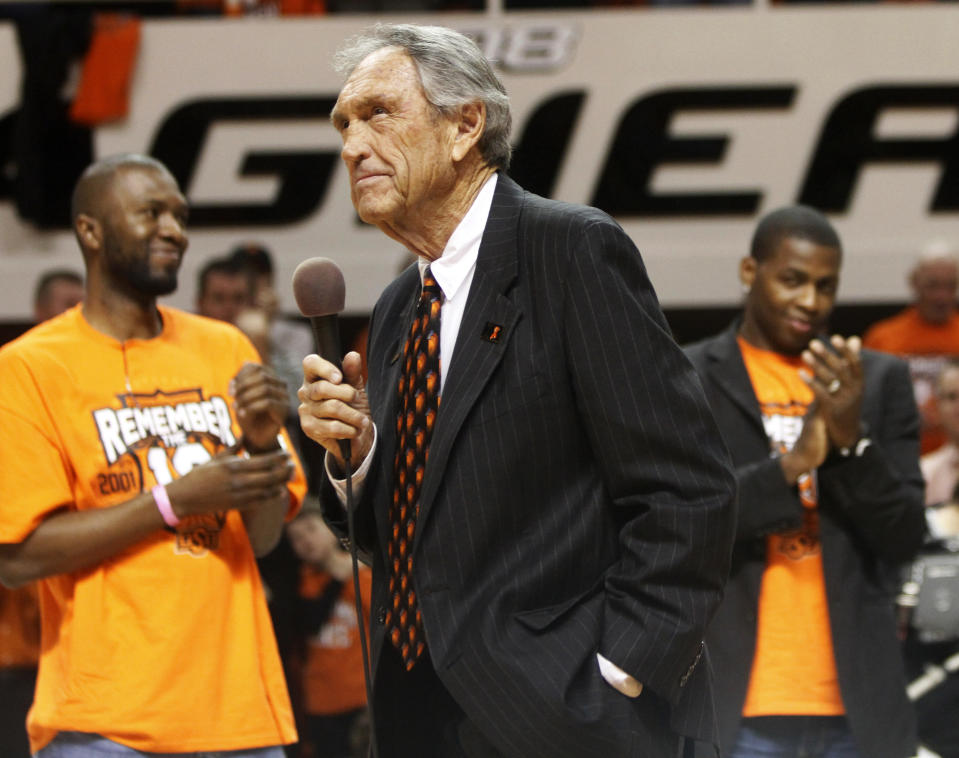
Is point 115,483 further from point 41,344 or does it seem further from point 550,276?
point 550,276

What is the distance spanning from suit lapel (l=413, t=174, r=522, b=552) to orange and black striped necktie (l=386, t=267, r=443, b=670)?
0.08 meters

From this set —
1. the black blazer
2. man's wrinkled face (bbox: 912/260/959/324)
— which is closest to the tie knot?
the black blazer

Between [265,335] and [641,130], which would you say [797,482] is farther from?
[641,130]

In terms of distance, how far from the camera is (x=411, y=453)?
2258mm

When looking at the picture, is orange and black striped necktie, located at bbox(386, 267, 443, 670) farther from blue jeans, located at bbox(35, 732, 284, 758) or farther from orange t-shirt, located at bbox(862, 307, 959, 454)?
orange t-shirt, located at bbox(862, 307, 959, 454)

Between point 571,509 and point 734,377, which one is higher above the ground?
point 571,509

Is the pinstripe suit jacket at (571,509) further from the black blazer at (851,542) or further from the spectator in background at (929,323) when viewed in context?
the spectator in background at (929,323)

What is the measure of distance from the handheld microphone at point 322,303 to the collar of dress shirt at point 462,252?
6.8 inches

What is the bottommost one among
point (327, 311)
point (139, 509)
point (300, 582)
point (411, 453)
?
point (300, 582)

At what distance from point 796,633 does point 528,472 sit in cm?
149

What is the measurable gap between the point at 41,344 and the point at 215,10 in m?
4.83

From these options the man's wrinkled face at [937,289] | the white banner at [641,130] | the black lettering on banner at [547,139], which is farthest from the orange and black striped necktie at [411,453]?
the black lettering on banner at [547,139]

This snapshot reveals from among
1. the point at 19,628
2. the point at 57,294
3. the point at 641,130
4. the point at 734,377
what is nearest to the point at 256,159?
the point at 57,294

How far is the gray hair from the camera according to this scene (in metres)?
2.25
